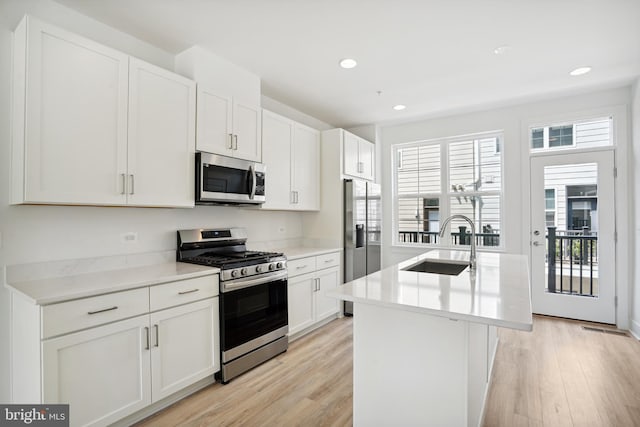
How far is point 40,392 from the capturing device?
1.59 m

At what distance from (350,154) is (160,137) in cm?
243

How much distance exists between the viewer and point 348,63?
292 centimetres

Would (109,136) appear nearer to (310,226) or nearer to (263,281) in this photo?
(263,281)

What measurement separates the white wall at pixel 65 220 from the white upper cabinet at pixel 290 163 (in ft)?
2.72

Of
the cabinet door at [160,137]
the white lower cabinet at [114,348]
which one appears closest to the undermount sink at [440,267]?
the white lower cabinet at [114,348]

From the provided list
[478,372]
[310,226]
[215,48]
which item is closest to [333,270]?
[310,226]

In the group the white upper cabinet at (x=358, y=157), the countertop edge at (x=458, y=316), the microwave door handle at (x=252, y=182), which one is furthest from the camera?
the white upper cabinet at (x=358, y=157)

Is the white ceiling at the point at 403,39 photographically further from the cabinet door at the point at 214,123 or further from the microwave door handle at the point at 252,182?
the microwave door handle at the point at 252,182

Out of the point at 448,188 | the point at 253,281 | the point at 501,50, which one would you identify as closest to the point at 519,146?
the point at 448,188

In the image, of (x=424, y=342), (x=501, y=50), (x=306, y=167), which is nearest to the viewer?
(x=424, y=342)

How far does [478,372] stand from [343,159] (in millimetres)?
2807

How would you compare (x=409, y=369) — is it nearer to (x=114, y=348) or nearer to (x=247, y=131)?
(x=114, y=348)

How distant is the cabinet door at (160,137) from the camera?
219 cm

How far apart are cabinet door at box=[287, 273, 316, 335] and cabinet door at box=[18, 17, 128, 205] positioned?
1721mm
